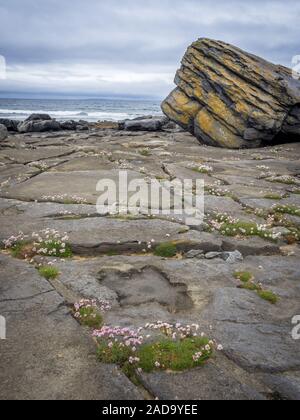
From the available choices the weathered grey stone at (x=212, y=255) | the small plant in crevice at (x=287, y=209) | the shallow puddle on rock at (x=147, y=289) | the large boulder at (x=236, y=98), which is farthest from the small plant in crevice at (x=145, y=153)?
the shallow puddle on rock at (x=147, y=289)

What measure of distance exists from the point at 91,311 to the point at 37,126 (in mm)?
43826

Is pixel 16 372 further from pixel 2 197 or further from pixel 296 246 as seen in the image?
pixel 2 197

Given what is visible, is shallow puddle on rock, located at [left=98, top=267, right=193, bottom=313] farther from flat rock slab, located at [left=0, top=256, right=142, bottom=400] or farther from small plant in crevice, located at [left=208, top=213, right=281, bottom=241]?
small plant in crevice, located at [left=208, top=213, right=281, bottom=241]

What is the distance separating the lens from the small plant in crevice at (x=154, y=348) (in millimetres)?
5684

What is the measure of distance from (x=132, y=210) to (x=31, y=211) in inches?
127

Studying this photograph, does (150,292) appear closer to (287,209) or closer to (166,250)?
(166,250)

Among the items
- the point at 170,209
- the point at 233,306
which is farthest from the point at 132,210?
the point at 233,306

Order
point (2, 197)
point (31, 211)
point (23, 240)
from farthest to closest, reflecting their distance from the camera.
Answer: point (2, 197) → point (31, 211) → point (23, 240)

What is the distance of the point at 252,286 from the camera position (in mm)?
8125

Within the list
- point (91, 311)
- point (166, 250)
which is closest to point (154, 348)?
point (91, 311)

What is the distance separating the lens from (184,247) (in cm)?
1012

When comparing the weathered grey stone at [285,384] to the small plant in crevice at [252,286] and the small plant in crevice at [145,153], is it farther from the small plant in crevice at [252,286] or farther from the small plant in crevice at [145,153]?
the small plant in crevice at [145,153]

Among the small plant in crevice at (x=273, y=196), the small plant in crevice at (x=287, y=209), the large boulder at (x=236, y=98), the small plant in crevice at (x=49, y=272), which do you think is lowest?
the small plant in crevice at (x=49, y=272)

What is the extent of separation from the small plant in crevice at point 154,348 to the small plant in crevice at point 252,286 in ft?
6.46
